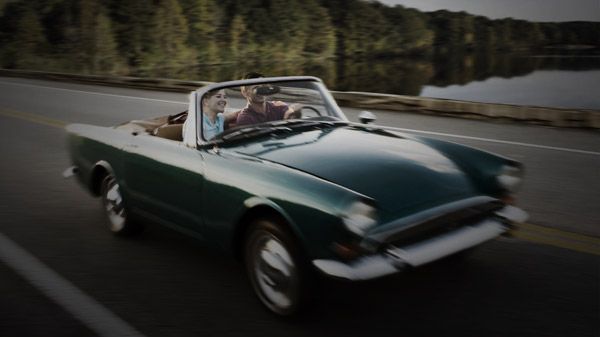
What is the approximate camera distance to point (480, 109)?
39.7 feet

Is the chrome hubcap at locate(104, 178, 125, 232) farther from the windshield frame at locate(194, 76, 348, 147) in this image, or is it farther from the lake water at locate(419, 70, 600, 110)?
the lake water at locate(419, 70, 600, 110)

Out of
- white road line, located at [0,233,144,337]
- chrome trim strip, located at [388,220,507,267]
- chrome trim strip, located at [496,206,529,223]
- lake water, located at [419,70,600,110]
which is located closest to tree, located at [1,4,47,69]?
lake water, located at [419,70,600,110]

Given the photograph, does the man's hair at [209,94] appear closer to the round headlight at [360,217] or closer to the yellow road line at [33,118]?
the round headlight at [360,217]

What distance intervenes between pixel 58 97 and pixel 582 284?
17226 millimetres

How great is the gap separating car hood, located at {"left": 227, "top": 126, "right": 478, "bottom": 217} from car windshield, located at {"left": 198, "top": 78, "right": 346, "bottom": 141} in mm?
243

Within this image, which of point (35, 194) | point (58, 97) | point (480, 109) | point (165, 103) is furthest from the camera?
point (58, 97)

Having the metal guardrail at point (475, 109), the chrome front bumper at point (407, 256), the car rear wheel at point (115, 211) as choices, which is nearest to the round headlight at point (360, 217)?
the chrome front bumper at point (407, 256)

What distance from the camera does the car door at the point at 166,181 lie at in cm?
426

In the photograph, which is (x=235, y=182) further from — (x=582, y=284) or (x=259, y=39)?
(x=259, y=39)

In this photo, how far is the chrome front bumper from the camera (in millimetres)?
3225

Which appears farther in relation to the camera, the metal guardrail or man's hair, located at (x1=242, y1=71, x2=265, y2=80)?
the metal guardrail

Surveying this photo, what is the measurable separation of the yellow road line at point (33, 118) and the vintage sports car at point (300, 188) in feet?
26.5

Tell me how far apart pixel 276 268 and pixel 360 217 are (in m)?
0.63

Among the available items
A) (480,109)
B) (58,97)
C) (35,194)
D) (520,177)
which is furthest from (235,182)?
(58,97)
